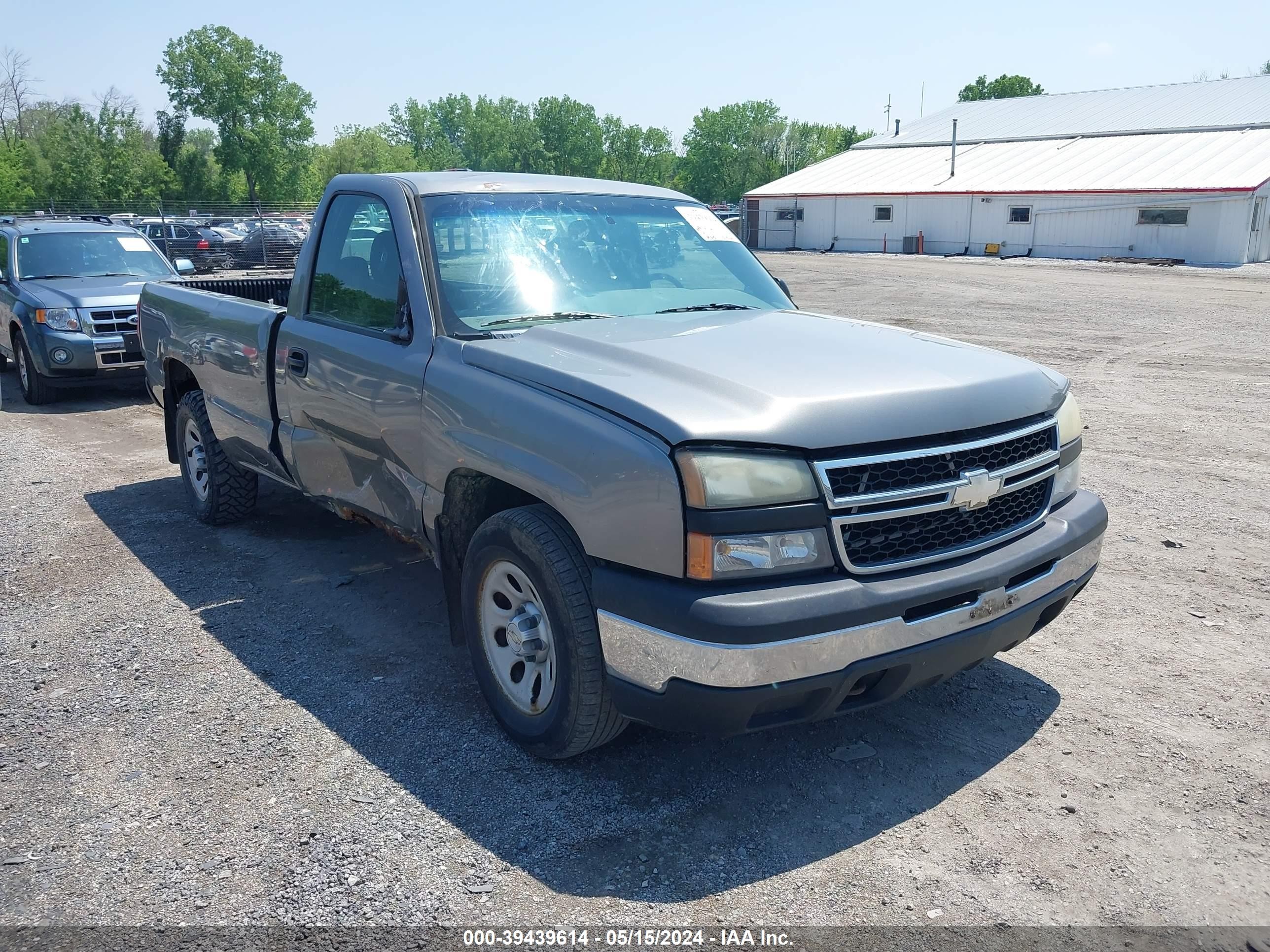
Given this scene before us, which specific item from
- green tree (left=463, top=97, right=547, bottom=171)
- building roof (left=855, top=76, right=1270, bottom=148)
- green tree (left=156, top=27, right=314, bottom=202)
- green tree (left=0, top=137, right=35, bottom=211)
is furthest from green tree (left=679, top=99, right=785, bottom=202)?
green tree (left=0, top=137, right=35, bottom=211)

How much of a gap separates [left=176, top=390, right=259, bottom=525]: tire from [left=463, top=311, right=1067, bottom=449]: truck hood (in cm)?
317

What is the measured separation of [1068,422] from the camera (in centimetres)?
377

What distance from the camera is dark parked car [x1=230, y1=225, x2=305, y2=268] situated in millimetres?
25734

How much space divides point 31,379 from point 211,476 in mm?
6283

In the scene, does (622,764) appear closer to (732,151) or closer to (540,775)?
(540,775)

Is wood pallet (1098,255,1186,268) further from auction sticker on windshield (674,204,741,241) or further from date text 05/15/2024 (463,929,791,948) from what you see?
date text 05/15/2024 (463,929,791,948)

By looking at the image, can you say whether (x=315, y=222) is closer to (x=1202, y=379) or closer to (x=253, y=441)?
(x=253, y=441)

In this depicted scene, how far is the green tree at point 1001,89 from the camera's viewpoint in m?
97.7

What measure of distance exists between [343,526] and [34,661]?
218 cm

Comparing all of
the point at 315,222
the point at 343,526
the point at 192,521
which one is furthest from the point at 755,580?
the point at 192,521

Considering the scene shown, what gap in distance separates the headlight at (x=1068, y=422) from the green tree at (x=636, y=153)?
124058 mm

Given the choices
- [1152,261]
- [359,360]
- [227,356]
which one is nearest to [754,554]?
[359,360]

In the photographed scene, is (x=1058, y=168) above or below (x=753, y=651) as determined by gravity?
above

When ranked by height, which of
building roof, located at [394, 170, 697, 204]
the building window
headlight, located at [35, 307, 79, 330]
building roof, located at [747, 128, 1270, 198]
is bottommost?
headlight, located at [35, 307, 79, 330]
